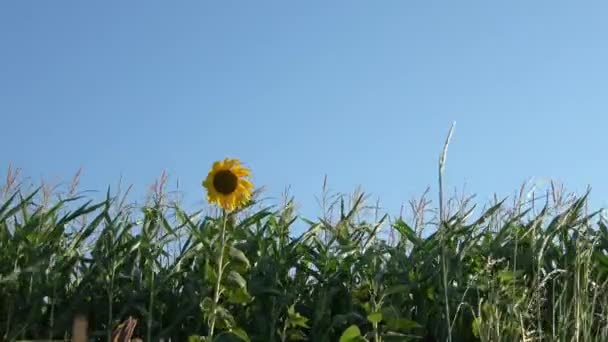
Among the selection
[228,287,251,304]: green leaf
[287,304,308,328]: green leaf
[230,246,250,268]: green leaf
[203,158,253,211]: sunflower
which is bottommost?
[287,304,308,328]: green leaf

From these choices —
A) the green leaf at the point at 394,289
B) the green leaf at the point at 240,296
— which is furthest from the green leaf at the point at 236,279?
the green leaf at the point at 394,289

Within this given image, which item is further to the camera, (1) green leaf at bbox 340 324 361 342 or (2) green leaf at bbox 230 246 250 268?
(1) green leaf at bbox 340 324 361 342

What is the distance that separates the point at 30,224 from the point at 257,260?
3.69 ft

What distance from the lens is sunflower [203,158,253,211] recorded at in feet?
11.8

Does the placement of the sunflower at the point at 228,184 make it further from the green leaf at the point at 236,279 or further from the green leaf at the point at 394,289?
the green leaf at the point at 394,289

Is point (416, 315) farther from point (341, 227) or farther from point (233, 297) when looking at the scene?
point (233, 297)

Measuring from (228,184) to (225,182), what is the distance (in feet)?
0.05

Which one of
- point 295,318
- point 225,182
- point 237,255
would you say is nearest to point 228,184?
point 225,182

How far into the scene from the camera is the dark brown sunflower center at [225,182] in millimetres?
3594

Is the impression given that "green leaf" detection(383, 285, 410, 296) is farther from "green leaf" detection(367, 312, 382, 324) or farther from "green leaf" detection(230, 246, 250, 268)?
"green leaf" detection(230, 246, 250, 268)

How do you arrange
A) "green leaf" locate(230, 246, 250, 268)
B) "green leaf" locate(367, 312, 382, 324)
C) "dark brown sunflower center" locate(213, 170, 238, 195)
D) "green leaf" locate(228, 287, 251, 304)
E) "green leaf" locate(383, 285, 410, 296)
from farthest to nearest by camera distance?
"green leaf" locate(383, 285, 410, 296)
"green leaf" locate(367, 312, 382, 324)
"green leaf" locate(228, 287, 251, 304)
"green leaf" locate(230, 246, 250, 268)
"dark brown sunflower center" locate(213, 170, 238, 195)

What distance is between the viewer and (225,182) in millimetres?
3600

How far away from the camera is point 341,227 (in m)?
4.71

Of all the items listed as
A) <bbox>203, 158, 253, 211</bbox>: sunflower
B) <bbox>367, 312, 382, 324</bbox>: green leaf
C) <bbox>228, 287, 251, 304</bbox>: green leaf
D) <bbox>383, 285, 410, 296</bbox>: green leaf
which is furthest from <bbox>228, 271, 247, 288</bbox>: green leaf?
<bbox>383, 285, 410, 296</bbox>: green leaf
